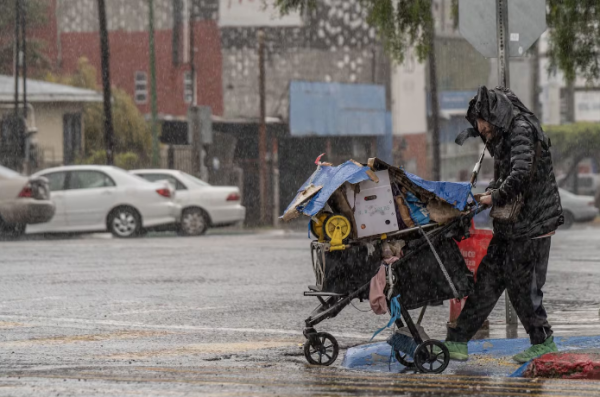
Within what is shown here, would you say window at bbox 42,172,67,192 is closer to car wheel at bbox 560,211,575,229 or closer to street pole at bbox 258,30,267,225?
street pole at bbox 258,30,267,225

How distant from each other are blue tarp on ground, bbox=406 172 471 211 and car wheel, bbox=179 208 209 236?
1789 cm

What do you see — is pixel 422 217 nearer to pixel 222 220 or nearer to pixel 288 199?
pixel 222 220

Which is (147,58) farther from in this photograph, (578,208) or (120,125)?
(578,208)

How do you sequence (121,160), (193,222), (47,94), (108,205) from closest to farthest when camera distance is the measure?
(108,205) < (193,222) < (47,94) < (121,160)

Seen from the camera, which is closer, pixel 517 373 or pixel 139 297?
pixel 517 373

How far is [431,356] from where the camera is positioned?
274 inches

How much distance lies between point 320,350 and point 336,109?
3619 cm

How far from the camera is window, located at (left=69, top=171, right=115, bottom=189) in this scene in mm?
23719

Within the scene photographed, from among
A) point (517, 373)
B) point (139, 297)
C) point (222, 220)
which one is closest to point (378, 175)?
point (517, 373)

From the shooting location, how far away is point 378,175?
711 centimetres

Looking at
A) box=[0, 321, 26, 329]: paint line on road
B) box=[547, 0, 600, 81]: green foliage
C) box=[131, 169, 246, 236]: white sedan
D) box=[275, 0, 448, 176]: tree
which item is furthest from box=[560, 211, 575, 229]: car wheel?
box=[0, 321, 26, 329]: paint line on road

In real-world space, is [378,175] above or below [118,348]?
above

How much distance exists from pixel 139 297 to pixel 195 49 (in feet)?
110

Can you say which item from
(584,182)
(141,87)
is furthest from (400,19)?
(584,182)
